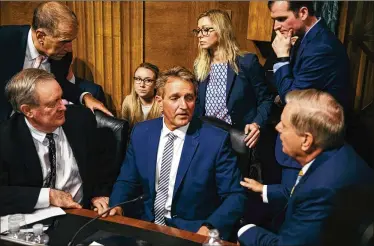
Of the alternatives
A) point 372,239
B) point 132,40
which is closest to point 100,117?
point 132,40

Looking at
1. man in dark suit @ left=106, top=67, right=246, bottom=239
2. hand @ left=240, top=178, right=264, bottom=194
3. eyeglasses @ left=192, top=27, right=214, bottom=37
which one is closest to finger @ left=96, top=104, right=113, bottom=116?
man in dark suit @ left=106, top=67, right=246, bottom=239

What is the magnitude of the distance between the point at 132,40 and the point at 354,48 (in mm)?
1281

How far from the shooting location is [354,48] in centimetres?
207

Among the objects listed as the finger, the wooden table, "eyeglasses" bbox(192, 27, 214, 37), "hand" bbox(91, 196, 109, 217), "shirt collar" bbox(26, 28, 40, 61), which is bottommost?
"hand" bbox(91, 196, 109, 217)

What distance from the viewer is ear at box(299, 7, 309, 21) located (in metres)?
1.93

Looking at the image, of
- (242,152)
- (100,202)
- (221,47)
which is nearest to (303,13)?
(221,47)

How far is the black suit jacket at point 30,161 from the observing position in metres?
1.91

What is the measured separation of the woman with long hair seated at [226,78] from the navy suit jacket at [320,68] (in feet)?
1.41

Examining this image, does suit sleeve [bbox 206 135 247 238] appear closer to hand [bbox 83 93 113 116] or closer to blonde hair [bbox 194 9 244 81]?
blonde hair [bbox 194 9 244 81]

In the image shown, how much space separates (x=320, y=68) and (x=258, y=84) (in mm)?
584

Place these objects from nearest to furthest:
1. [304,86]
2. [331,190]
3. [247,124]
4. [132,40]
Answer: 1. [331,190]
2. [304,86]
3. [247,124]
4. [132,40]

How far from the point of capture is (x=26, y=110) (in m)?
2.03

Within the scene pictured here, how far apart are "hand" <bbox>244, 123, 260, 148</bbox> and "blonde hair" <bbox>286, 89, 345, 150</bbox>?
0.59 metres

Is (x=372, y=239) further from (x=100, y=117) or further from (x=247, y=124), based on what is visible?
(x=100, y=117)
